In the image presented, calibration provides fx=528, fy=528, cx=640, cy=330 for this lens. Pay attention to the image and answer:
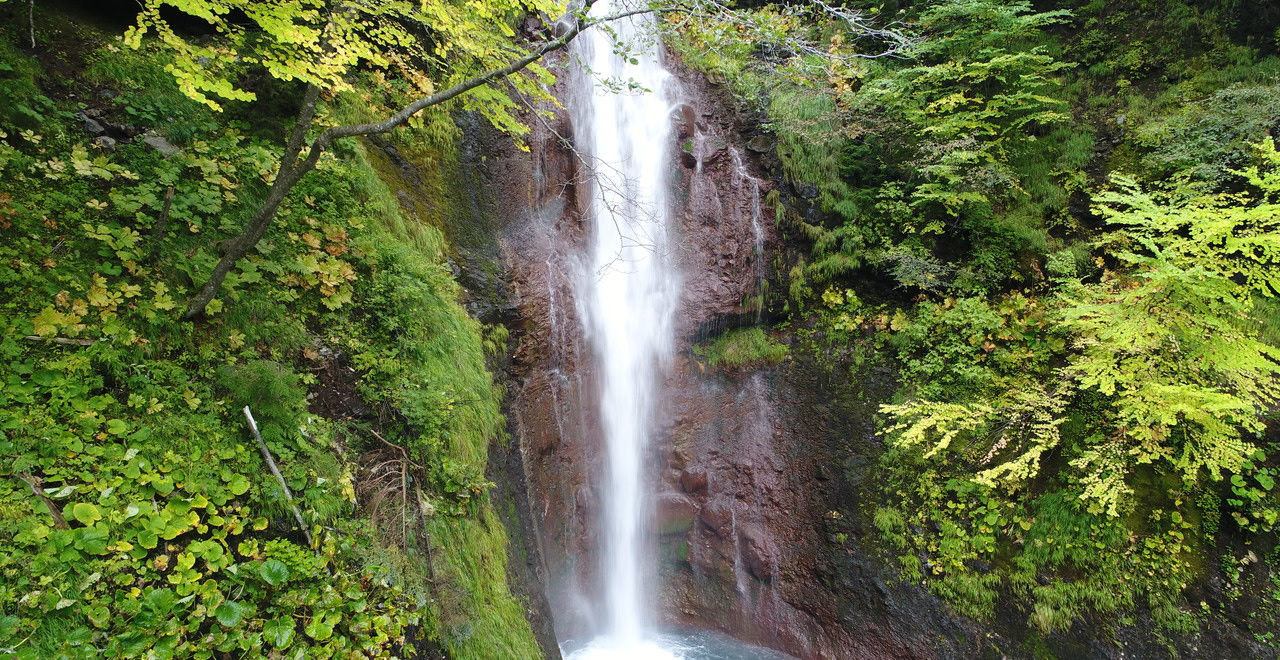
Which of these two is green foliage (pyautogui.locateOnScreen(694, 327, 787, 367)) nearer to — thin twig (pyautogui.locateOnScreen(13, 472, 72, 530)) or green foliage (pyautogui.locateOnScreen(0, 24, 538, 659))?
green foliage (pyautogui.locateOnScreen(0, 24, 538, 659))

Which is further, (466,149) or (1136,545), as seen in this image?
(466,149)

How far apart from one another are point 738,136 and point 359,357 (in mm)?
8254

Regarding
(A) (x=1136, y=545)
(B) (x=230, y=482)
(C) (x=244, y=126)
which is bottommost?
(A) (x=1136, y=545)

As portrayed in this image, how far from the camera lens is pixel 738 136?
408 inches

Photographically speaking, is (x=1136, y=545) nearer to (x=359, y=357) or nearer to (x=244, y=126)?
(x=359, y=357)

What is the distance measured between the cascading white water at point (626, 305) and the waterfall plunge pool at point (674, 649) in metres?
0.08

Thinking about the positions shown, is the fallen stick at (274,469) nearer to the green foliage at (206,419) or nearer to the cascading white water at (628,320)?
the green foliage at (206,419)

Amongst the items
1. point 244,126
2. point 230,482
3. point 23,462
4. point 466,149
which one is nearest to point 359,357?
point 230,482

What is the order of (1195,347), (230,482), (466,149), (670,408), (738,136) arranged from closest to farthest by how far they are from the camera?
1. (230,482)
2. (1195,347)
3. (466,149)
4. (670,408)
5. (738,136)

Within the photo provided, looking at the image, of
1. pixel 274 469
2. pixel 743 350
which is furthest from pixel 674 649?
pixel 274 469

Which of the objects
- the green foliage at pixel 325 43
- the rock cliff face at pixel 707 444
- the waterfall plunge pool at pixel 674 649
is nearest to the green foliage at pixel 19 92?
the green foliage at pixel 325 43

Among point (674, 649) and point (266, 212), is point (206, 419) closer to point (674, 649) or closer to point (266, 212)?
point (266, 212)

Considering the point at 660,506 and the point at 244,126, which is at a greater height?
the point at 244,126

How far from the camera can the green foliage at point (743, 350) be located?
9500mm
